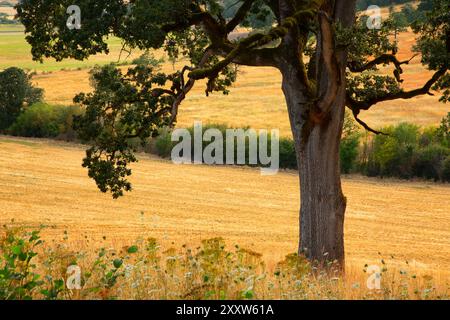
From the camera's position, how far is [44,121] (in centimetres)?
6347

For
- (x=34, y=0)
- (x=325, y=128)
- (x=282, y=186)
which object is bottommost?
(x=282, y=186)

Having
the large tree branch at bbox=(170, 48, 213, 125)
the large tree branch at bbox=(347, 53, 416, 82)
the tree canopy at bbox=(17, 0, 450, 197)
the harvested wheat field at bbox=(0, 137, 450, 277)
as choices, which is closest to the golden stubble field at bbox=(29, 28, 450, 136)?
the harvested wheat field at bbox=(0, 137, 450, 277)

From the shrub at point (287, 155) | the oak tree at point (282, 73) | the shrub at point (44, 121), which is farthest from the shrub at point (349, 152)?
the oak tree at point (282, 73)

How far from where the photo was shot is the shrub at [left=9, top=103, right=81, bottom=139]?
62656mm

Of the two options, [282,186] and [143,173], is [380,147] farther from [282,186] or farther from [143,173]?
[143,173]

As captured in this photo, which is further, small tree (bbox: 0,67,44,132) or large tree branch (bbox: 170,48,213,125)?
small tree (bbox: 0,67,44,132)

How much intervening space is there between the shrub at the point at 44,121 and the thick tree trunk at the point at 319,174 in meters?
45.5

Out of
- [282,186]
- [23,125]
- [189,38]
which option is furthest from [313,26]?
[23,125]

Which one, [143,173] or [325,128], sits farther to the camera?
[143,173]

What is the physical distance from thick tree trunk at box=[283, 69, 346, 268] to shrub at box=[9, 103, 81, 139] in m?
45.5

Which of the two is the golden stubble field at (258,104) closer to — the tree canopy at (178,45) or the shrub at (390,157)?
the shrub at (390,157)

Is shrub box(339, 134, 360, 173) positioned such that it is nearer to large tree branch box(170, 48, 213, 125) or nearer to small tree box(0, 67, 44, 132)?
small tree box(0, 67, 44, 132)

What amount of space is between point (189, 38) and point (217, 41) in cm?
194
